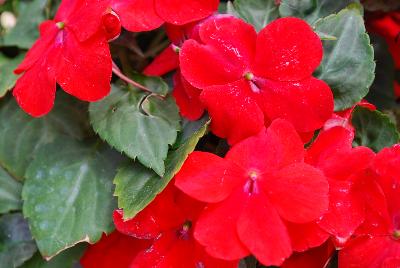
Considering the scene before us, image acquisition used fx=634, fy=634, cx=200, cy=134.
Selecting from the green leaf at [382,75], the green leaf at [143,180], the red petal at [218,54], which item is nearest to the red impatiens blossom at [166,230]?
the green leaf at [143,180]

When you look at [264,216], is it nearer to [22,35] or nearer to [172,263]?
[172,263]

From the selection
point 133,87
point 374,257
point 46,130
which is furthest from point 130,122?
point 374,257

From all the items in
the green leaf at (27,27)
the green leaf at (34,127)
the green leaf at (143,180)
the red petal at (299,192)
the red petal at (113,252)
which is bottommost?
the red petal at (113,252)

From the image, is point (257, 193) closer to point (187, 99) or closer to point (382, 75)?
point (187, 99)

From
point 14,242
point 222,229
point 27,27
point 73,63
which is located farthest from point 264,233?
point 27,27

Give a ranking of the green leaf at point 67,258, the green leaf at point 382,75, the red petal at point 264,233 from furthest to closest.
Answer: the green leaf at point 382,75 → the green leaf at point 67,258 → the red petal at point 264,233

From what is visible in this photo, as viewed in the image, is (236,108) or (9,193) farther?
(9,193)

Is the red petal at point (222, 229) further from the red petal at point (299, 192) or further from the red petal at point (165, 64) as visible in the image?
the red petal at point (165, 64)
